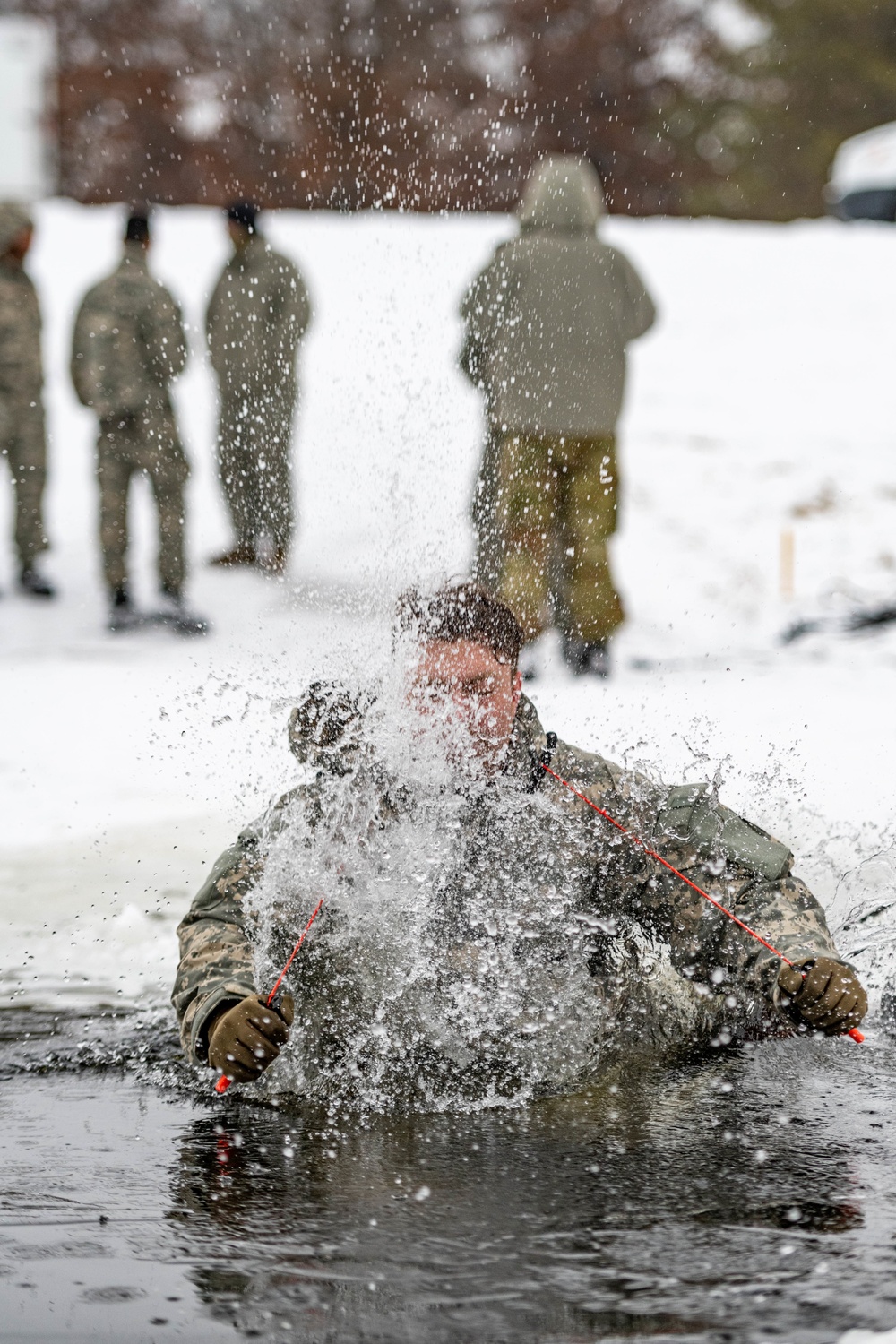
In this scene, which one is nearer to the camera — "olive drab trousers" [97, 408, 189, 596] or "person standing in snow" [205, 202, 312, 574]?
"olive drab trousers" [97, 408, 189, 596]

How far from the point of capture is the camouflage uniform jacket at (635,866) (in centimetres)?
339

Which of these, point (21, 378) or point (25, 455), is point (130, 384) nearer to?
point (21, 378)

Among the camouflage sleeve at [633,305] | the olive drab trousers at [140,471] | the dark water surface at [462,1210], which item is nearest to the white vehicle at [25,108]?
the dark water surface at [462,1210]

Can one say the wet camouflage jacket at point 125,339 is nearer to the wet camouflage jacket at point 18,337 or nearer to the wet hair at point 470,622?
the wet camouflage jacket at point 18,337

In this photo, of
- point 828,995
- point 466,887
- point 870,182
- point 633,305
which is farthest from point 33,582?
point 870,182

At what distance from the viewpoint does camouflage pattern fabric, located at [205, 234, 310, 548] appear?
8.59 metres

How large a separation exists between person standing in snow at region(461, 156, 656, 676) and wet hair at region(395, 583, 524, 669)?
366 centimetres

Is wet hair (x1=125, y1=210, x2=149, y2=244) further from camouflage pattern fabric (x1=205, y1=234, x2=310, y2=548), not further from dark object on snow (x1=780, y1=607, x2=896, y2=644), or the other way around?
dark object on snow (x1=780, y1=607, x2=896, y2=644)

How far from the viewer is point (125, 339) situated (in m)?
8.16

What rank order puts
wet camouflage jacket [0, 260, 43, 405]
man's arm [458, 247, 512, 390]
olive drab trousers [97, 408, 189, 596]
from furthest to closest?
wet camouflage jacket [0, 260, 43, 405] < olive drab trousers [97, 408, 189, 596] < man's arm [458, 247, 512, 390]

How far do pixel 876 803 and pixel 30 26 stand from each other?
11.4 feet

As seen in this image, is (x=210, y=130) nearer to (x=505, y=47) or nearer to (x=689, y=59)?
(x=505, y=47)

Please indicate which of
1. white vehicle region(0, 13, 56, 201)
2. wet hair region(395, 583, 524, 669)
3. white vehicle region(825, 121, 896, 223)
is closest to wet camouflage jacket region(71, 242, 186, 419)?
white vehicle region(0, 13, 56, 201)

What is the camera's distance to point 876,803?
5352 millimetres
